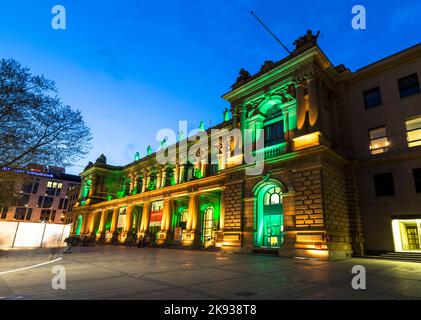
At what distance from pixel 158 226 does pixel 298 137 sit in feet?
77.2

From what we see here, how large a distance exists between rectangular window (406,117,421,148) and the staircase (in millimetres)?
7556

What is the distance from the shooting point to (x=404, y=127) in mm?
19094

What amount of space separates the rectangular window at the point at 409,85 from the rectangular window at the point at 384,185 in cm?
631

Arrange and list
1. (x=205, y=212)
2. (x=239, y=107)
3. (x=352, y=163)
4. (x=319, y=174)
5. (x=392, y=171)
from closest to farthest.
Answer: (x=319, y=174) < (x=392, y=171) < (x=352, y=163) < (x=239, y=107) < (x=205, y=212)

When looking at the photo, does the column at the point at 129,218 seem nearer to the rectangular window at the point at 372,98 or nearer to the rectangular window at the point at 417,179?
the rectangular window at the point at 372,98

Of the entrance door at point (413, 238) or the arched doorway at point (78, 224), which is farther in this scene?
the arched doorway at point (78, 224)

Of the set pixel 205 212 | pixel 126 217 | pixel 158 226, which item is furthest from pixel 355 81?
pixel 126 217

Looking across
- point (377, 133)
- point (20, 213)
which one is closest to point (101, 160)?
point (20, 213)

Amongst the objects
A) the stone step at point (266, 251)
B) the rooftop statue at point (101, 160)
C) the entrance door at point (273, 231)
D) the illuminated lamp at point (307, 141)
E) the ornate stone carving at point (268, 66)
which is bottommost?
the stone step at point (266, 251)

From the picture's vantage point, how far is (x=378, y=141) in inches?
803

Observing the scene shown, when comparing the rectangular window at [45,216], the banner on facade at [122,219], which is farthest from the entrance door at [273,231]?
the rectangular window at [45,216]

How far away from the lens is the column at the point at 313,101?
19.4 m

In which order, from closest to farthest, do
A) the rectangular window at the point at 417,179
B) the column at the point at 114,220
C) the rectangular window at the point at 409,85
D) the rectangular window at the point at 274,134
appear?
the rectangular window at the point at 417,179
the rectangular window at the point at 409,85
the rectangular window at the point at 274,134
the column at the point at 114,220
